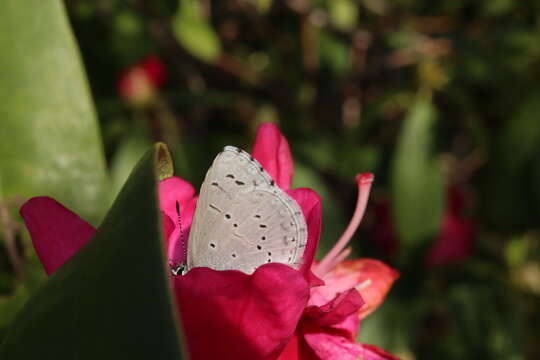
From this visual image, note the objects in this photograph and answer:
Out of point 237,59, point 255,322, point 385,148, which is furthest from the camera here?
point 237,59

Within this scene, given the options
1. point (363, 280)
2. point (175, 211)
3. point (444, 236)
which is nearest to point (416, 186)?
point (444, 236)

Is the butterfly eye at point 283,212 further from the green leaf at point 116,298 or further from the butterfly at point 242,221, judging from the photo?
the green leaf at point 116,298

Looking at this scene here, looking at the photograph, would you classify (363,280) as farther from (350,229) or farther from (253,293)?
(253,293)

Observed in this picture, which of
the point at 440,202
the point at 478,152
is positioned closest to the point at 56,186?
the point at 440,202

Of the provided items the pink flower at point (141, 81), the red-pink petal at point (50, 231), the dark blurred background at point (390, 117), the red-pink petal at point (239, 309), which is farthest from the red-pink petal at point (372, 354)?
the pink flower at point (141, 81)

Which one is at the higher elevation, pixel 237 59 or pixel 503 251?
pixel 237 59

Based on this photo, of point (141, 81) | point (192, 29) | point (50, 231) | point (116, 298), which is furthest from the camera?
point (141, 81)

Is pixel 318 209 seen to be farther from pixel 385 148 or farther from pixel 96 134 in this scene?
pixel 385 148
